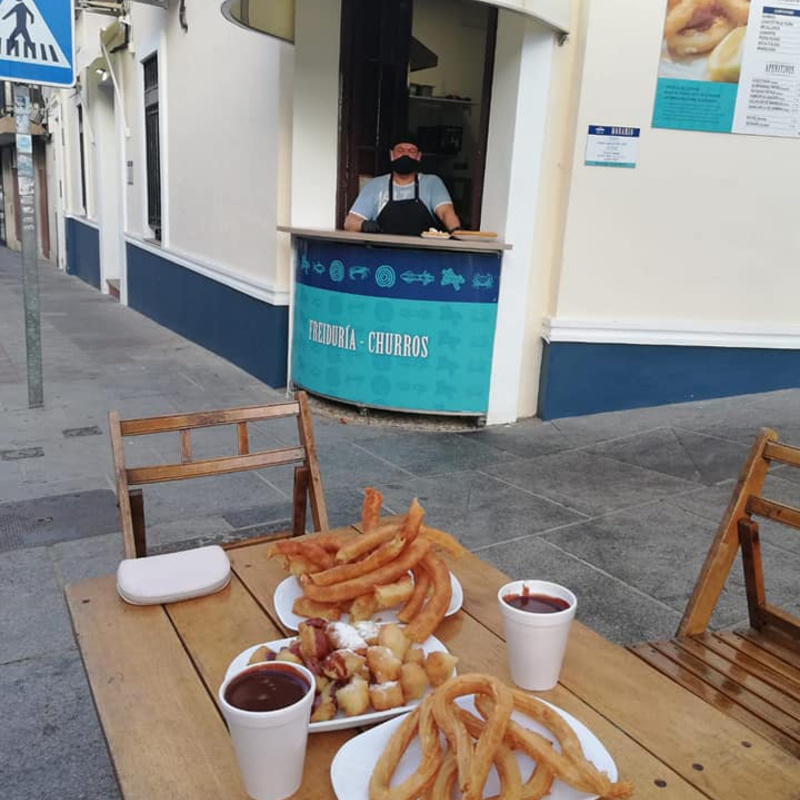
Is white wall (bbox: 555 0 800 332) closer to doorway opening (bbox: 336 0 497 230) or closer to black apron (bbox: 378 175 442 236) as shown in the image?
doorway opening (bbox: 336 0 497 230)

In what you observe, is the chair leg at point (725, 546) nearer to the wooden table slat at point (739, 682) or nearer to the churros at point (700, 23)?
the wooden table slat at point (739, 682)

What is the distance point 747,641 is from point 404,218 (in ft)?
13.2

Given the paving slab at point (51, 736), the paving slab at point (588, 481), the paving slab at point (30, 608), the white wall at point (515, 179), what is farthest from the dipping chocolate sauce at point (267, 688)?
the white wall at point (515, 179)

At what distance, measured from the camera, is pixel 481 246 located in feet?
16.4

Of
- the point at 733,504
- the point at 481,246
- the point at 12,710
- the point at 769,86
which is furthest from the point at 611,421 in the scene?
the point at 12,710

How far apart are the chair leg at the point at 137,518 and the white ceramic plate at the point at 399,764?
119 cm

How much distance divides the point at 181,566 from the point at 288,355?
460 cm

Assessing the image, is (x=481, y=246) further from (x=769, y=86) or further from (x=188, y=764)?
(x=188, y=764)

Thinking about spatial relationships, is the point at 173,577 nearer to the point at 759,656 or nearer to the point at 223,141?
the point at 759,656

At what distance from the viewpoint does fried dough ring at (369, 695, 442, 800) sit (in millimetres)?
1041

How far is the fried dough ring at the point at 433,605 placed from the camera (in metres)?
1.45

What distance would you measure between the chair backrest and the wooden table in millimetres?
644

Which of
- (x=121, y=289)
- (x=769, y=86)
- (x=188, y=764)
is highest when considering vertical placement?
(x=769, y=86)

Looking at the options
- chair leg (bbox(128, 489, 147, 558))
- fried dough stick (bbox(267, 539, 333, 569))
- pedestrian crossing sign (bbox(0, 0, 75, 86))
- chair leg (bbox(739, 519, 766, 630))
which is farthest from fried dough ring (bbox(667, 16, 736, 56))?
fried dough stick (bbox(267, 539, 333, 569))
